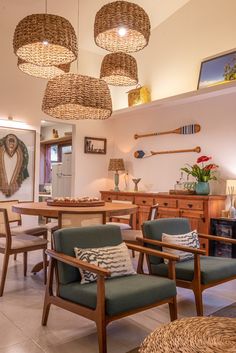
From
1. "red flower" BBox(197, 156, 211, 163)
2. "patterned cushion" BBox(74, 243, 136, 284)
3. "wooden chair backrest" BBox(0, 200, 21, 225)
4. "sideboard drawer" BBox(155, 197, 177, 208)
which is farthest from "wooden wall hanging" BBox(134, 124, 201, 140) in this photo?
"patterned cushion" BBox(74, 243, 136, 284)

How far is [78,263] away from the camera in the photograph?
2172mm

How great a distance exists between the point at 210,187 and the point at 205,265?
2.45 meters

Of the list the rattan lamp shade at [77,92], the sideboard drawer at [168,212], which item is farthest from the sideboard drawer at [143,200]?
the rattan lamp shade at [77,92]

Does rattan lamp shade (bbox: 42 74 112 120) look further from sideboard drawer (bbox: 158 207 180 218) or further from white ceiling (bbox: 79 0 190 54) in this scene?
white ceiling (bbox: 79 0 190 54)

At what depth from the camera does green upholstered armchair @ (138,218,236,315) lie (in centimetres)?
265

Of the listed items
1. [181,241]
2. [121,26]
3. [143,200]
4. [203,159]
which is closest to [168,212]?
[143,200]

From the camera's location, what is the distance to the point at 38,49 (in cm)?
292

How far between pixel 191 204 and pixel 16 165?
123 inches

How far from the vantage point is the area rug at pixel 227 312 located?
2732mm

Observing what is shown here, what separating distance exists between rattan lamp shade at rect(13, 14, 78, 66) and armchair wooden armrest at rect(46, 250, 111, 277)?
1692 millimetres

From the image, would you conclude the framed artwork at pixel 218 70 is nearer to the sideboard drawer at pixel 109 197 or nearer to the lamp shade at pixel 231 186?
the lamp shade at pixel 231 186

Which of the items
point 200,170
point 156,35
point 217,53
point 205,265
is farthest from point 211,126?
point 205,265

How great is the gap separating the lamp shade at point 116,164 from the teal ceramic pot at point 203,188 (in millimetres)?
1993

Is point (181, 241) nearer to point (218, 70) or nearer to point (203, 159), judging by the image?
point (203, 159)
